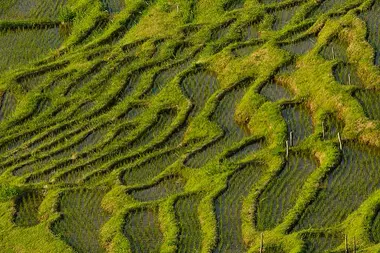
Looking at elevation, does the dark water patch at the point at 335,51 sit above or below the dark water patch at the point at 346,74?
above

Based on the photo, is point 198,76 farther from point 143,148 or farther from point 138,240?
point 138,240

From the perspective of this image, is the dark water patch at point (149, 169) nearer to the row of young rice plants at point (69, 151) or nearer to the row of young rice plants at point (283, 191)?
the row of young rice plants at point (69, 151)

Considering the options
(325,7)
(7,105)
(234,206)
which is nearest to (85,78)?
(7,105)

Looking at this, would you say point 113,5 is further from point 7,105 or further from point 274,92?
point 274,92

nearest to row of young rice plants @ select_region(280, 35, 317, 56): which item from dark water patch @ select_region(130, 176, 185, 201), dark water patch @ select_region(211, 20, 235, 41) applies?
dark water patch @ select_region(211, 20, 235, 41)

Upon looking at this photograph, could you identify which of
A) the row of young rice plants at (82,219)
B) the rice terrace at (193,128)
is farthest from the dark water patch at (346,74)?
the row of young rice plants at (82,219)
